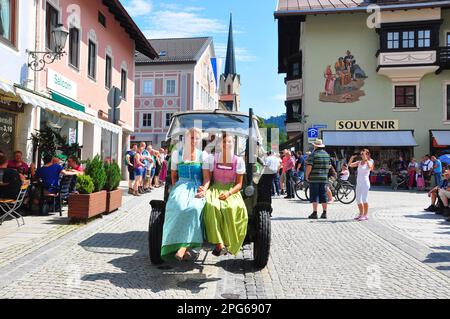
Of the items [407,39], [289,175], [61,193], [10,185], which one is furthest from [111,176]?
[407,39]

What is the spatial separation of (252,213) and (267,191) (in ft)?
1.56

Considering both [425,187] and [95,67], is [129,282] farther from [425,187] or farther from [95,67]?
[425,187]

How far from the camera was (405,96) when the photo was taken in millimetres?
→ 27938

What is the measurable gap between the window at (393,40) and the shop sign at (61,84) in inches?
765

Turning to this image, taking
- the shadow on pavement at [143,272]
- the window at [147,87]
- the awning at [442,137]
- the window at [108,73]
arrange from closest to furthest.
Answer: the shadow on pavement at [143,272], the window at [108,73], the awning at [442,137], the window at [147,87]

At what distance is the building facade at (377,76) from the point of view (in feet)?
87.1

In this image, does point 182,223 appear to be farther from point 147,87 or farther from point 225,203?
point 147,87

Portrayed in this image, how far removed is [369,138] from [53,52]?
20362 mm

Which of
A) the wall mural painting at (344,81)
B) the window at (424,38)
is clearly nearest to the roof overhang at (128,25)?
the wall mural painting at (344,81)

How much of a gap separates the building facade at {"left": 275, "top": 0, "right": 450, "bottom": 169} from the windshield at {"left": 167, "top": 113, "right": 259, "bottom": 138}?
68.2 ft

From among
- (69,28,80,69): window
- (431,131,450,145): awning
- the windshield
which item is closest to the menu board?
(69,28,80,69): window

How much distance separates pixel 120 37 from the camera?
2267 cm

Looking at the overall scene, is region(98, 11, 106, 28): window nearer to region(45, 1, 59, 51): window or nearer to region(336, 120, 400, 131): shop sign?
region(45, 1, 59, 51): window

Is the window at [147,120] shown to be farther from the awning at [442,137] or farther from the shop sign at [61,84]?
the shop sign at [61,84]
